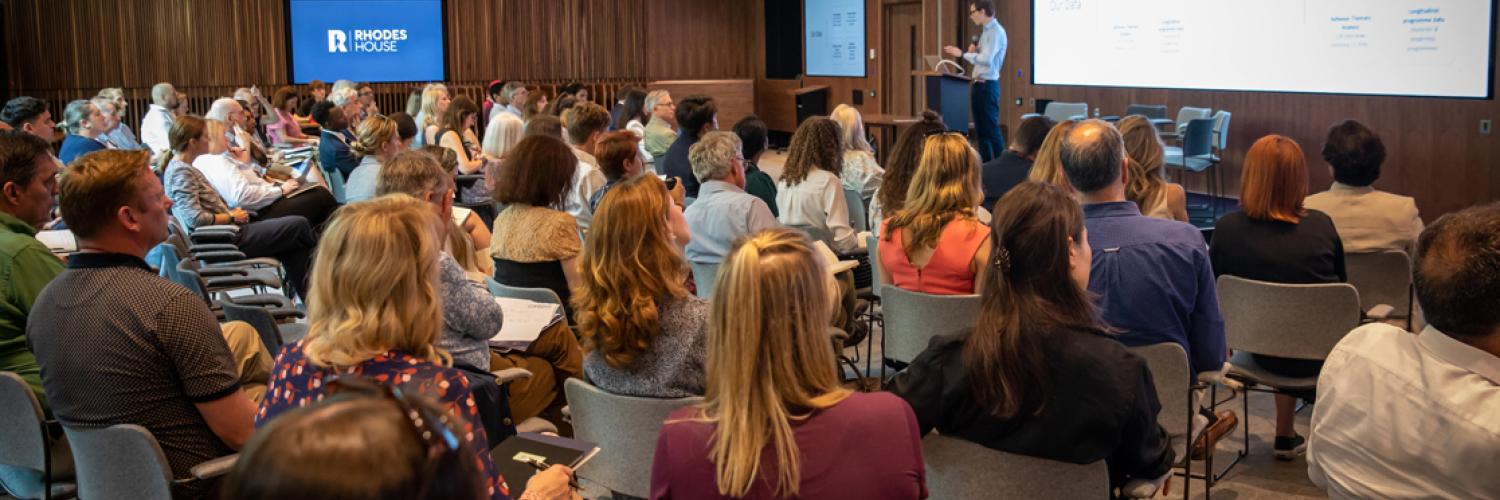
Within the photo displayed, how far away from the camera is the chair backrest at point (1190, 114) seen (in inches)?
425

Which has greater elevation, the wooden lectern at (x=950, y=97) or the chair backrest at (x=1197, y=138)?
the wooden lectern at (x=950, y=97)

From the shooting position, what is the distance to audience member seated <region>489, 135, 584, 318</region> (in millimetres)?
4355

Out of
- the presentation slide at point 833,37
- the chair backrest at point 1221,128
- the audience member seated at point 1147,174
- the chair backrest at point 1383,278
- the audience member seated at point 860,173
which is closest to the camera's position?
the chair backrest at point 1383,278

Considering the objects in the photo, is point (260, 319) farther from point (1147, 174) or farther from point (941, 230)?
point (1147, 174)

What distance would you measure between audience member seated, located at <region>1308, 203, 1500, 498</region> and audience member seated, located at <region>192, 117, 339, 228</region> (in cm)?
557

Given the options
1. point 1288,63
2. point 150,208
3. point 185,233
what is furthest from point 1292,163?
point 1288,63

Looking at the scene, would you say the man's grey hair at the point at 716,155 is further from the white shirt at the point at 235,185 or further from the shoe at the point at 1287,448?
the white shirt at the point at 235,185

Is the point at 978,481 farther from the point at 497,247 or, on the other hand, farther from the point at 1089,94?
the point at 1089,94

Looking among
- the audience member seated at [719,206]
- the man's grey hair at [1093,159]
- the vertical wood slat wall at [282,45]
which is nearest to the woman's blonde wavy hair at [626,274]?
the man's grey hair at [1093,159]

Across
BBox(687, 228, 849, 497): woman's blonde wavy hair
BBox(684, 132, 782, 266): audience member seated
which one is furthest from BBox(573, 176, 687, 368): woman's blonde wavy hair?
BBox(684, 132, 782, 266): audience member seated

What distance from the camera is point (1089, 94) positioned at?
496 inches

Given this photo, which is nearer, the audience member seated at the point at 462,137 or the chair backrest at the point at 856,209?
the chair backrest at the point at 856,209

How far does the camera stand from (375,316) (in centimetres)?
241

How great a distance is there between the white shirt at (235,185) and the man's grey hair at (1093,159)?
4.51 meters
